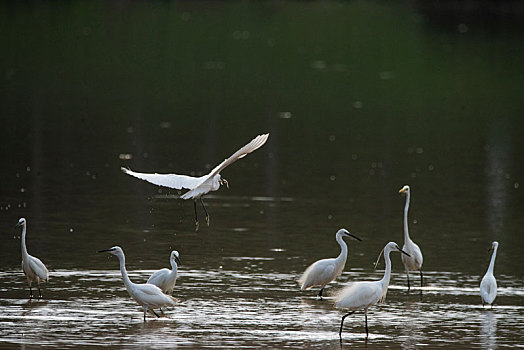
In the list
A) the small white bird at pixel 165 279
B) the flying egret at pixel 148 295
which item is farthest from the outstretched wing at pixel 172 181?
the flying egret at pixel 148 295

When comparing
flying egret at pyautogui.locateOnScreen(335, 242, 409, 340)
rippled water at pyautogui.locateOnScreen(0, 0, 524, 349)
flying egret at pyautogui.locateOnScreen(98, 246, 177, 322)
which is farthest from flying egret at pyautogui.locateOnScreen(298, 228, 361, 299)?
flying egret at pyautogui.locateOnScreen(98, 246, 177, 322)

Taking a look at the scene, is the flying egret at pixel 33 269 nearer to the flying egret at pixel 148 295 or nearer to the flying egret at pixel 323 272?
the flying egret at pixel 148 295

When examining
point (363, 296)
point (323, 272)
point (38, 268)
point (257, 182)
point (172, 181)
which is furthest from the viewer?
point (257, 182)

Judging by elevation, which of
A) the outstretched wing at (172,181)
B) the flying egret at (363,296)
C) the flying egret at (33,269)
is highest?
the outstretched wing at (172,181)

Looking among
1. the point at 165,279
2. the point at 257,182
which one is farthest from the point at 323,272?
the point at 257,182

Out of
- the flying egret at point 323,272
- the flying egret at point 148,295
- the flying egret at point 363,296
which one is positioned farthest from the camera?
the flying egret at point 323,272

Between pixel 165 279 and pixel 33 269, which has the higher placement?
pixel 33 269

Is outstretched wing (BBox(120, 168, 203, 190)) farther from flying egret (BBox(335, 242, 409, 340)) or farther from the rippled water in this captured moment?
flying egret (BBox(335, 242, 409, 340))

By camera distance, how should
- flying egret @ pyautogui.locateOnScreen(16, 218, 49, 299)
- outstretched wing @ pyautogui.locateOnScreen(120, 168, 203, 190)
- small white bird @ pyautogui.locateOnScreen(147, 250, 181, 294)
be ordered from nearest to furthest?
outstretched wing @ pyautogui.locateOnScreen(120, 168, 203, 190), small white bird @ pyautogui.locateOnScreen(147, 250, 181, 294), flying egret @ pyautogui.locateOnScreen(16, 218, 49, 299)

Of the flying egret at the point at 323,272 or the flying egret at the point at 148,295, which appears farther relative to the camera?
the flying egret at the point at 323,272

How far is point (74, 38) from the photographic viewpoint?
166ft

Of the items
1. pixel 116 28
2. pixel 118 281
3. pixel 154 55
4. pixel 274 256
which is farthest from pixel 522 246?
pixel 116 28

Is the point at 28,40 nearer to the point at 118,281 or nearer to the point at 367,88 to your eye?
the point at 367,88

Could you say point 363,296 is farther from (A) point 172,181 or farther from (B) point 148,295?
(A) point 172,181
